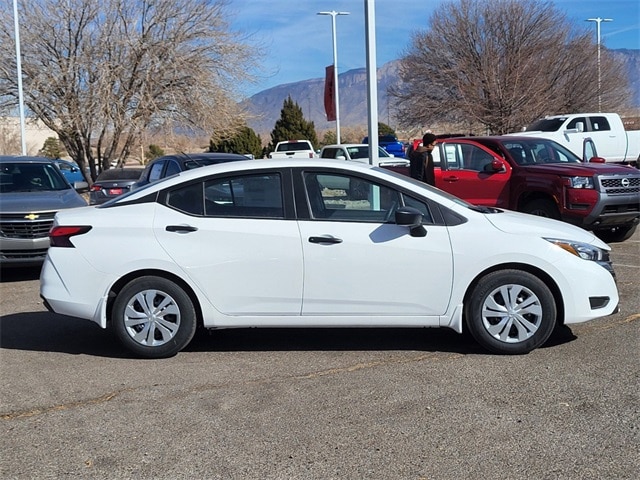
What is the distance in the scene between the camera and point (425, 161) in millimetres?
11531

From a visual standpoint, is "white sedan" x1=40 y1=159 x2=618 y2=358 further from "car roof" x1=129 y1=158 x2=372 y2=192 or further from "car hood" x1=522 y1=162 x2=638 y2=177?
"car hood" x1=522 y1=162 x2=638 y2=177

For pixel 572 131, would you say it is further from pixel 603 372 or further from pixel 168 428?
pixel 168 428

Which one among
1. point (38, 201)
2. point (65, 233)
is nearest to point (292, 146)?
point (38, 201)

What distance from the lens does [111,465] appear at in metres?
4.11

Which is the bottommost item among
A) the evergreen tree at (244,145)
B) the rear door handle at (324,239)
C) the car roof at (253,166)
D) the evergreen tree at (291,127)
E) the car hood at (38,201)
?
the rear door handle at (324,239)

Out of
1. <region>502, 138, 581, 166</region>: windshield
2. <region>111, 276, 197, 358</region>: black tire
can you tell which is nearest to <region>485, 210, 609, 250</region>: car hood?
<region>111, 276, 197, 358</region>: black tire

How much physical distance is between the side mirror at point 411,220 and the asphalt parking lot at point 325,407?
1001mm

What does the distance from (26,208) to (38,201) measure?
0.37m

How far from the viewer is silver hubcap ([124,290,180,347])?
5.96 m

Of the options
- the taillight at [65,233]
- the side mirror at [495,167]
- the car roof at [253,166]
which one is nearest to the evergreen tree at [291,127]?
the side mirror at [495,167]

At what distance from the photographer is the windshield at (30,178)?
36.1 ft

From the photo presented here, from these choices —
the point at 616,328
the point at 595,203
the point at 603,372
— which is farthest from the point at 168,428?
the point at 595,203

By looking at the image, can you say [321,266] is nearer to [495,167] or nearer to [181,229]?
[181,229]

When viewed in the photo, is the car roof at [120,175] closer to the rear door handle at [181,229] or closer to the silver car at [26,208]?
the silver car at [26,208]
